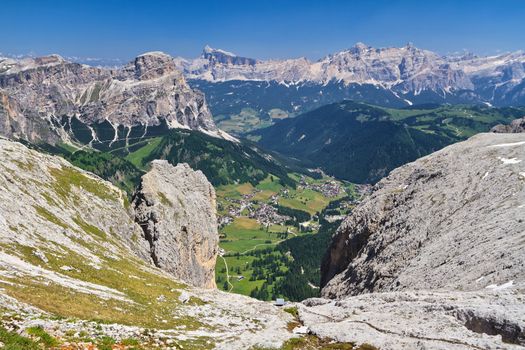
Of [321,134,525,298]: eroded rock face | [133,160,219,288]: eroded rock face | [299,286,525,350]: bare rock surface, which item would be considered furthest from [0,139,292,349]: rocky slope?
[321,134,525,298]: eroded rock face

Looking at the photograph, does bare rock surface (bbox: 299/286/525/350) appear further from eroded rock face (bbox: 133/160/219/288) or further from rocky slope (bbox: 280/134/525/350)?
eroded rock face (bbox: 133/160/219/288)

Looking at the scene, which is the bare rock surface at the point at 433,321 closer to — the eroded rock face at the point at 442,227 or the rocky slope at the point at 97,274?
the rocky slope at the point at 97,274

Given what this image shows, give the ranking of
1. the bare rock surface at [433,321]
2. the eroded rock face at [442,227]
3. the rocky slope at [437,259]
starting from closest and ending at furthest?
the bare rock surface at [433,321], the rocky slope at [437,259], the eroded rock face at [442,227]

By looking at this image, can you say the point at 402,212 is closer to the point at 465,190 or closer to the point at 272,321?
the point at 465,190

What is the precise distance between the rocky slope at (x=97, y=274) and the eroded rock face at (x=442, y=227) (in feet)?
83.0

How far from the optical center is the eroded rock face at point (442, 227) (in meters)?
62.1

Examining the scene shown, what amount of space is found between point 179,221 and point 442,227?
240 feet

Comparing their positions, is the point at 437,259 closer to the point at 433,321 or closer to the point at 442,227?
the point at 442,227

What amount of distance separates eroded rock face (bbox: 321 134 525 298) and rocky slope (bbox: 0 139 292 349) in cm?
2531

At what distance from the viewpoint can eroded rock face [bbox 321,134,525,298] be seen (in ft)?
204

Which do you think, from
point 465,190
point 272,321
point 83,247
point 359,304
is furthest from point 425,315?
point 83,247

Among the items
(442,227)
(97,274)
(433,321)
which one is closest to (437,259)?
(442,227)

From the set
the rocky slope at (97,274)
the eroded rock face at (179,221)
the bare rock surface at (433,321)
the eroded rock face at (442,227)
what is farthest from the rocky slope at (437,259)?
the eroded rock face at (179,221)

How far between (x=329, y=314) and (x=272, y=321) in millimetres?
7731
